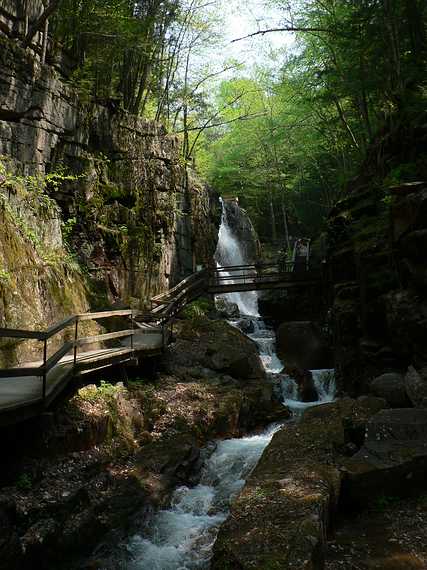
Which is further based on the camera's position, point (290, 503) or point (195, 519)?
point (195, 519)

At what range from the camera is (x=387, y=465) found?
459 centimetres

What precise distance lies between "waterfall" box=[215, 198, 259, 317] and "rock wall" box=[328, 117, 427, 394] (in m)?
8.83

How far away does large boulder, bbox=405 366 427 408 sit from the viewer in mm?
6566

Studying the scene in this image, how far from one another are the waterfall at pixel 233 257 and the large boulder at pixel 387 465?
18193 millimetres

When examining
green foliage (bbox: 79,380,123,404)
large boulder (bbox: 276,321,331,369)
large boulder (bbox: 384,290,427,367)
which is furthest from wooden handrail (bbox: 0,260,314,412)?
large boulder (bbox: 384,290,427,367)

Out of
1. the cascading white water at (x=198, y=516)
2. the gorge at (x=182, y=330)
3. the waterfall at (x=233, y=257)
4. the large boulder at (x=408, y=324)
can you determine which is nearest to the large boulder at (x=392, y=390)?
the gorge at (x=182, y=330)

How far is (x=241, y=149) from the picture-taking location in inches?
1215

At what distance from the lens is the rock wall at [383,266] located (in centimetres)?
977

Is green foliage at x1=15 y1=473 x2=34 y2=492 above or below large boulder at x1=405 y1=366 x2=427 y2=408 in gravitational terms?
below

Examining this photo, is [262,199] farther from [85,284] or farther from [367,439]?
[367,439]

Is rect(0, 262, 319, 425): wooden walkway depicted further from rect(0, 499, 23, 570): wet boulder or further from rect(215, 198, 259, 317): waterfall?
rect(215, 198, 259, 317): waterfall

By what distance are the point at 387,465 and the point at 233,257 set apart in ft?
75.0

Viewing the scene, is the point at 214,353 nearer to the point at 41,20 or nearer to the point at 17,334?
the point at 17,334

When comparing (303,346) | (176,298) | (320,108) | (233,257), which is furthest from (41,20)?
(233,257)
